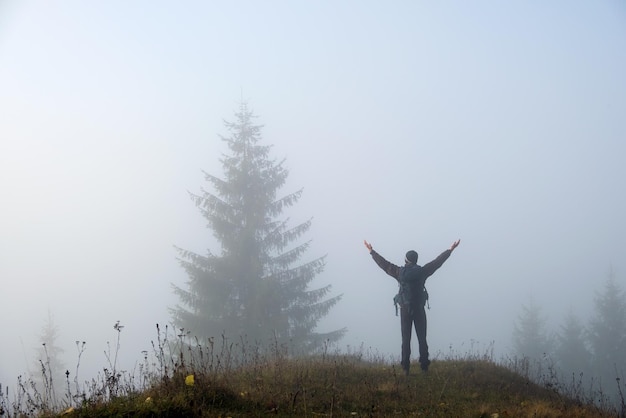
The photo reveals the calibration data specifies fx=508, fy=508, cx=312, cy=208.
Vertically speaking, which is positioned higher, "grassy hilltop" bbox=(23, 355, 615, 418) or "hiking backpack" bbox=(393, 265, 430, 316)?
"hiking backpack" bbox=(393, 265, 430, 316)

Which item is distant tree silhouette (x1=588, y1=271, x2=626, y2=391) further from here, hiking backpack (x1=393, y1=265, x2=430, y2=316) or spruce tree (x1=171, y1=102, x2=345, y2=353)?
hiking backpack (x1=393, y1=265, x2=430, y2=316)

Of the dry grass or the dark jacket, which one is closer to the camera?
the dry grass

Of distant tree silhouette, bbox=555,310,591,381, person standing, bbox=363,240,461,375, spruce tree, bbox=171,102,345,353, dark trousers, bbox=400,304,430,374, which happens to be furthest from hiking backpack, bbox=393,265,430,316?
distant tree silhouette, bbox=555,310,591,381

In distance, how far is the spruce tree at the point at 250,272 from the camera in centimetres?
2080

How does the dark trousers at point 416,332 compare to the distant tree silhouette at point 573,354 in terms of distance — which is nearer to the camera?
the dark trousers at point 416,332

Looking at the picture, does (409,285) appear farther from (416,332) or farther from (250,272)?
(250,272)

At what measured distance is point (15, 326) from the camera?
128625mm

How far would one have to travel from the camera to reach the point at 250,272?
21484mm

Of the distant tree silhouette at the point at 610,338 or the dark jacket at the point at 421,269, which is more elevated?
the dark jacket at the point at 421,269

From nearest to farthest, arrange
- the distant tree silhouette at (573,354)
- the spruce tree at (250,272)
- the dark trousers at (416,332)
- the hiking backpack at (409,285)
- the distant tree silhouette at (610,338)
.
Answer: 1. the dark trousers at (416,332)
2. the hiking backpack at (409,285)
3. the spruce tree at (250,272)
4. the distant tree silhouette at (610,338)
5. the distant tree silhouette at (573,354)

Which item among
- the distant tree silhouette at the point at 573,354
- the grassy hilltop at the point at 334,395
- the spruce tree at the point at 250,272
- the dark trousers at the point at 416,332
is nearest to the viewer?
the grassy hilltop at the point at 334,395

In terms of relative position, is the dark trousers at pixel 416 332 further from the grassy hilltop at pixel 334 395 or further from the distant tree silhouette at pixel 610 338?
the distant tree silhouette at pixel 610 338

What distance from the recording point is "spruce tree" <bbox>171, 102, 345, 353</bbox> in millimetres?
20797

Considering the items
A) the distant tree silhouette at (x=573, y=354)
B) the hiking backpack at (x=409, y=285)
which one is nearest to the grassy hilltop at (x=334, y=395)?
the hiking backpack at (x=409, y=285)
